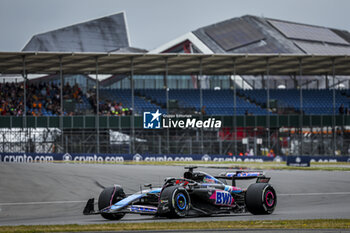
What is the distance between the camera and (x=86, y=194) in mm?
21812

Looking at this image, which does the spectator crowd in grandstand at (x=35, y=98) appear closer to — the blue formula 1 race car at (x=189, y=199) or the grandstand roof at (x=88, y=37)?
the grandstand roof at (x=88, y=37)

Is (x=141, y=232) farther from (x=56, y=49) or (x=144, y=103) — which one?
(x=56, y=49)

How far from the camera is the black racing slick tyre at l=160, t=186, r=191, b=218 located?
13.4 m

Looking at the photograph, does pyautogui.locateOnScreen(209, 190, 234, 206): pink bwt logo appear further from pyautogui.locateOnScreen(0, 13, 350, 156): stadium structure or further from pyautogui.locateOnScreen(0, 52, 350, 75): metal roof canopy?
pyautogui.locateOnScreen(0, 52, 350, 75): metal roof canopy

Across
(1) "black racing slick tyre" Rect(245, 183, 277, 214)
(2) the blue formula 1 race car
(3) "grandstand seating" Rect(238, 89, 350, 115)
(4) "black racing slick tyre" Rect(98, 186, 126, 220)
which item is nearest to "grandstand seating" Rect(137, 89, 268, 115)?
(3) "grandstand seating" Rect(238, 89, 350, 115)

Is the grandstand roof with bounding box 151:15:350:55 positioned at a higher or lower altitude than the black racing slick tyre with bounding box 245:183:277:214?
higher

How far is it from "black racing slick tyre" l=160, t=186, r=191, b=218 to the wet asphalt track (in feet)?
1.43

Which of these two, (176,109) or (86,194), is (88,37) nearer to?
(176,109)

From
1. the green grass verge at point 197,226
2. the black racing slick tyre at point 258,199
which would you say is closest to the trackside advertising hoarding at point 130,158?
the black racing slick tyre at point 258,199

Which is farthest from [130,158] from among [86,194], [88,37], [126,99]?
[88,37]

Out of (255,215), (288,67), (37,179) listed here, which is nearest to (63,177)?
(37,179)

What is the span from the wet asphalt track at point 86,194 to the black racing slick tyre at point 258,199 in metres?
0.24

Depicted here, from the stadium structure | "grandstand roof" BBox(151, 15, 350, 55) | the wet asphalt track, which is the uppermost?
"grandstand roof" BBox(151, 15, 350, 55)

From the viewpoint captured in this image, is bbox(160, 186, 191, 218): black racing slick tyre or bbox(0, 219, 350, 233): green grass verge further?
bbox(160, 186, 191, 218): black racing slick tyre
